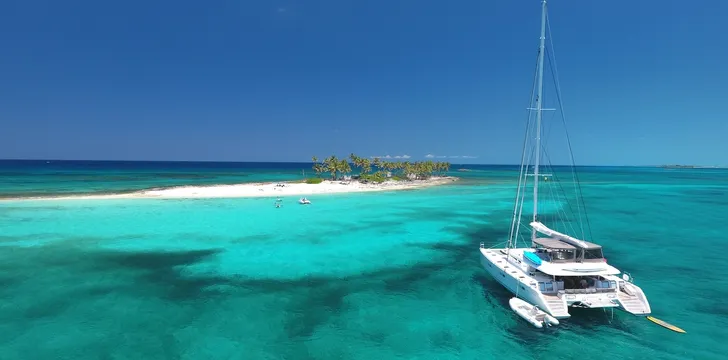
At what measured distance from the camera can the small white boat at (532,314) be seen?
21.4m

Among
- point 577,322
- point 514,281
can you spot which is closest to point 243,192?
point 514,281

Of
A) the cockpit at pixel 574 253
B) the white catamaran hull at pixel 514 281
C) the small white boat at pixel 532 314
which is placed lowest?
the small white boat at pixel 532 314

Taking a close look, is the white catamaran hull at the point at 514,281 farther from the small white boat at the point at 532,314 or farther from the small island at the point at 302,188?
the small island at the point at 302,188

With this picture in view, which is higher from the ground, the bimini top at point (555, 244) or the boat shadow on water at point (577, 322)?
the bimini top at point (555, 244)

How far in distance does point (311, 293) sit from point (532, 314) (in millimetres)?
14874

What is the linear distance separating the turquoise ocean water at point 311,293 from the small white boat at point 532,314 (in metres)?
0.55

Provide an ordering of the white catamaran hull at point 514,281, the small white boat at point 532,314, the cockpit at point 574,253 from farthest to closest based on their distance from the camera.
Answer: the cockpit at point 574,253, the white catamaran hull at point 514,281, the small white boat at point 532,314

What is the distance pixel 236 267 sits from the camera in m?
33.2

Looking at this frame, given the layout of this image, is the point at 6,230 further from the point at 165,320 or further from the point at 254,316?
the point at 254,316

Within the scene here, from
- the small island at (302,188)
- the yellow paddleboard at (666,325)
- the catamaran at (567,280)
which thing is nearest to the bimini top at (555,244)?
the catamaran at (567,280)

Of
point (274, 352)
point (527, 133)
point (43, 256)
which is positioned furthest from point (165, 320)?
point (527, 133)

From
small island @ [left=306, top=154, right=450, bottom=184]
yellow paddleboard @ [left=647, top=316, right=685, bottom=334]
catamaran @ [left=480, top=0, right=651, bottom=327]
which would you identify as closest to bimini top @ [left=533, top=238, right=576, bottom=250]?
catamaran @ [left=480, top=0, right=651, bottom=327]

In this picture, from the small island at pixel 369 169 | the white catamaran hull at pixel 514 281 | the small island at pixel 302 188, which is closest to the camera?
the white catamaran hull at pixel 514 281

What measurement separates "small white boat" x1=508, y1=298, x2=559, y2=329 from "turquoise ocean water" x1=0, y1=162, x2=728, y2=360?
551 mm
